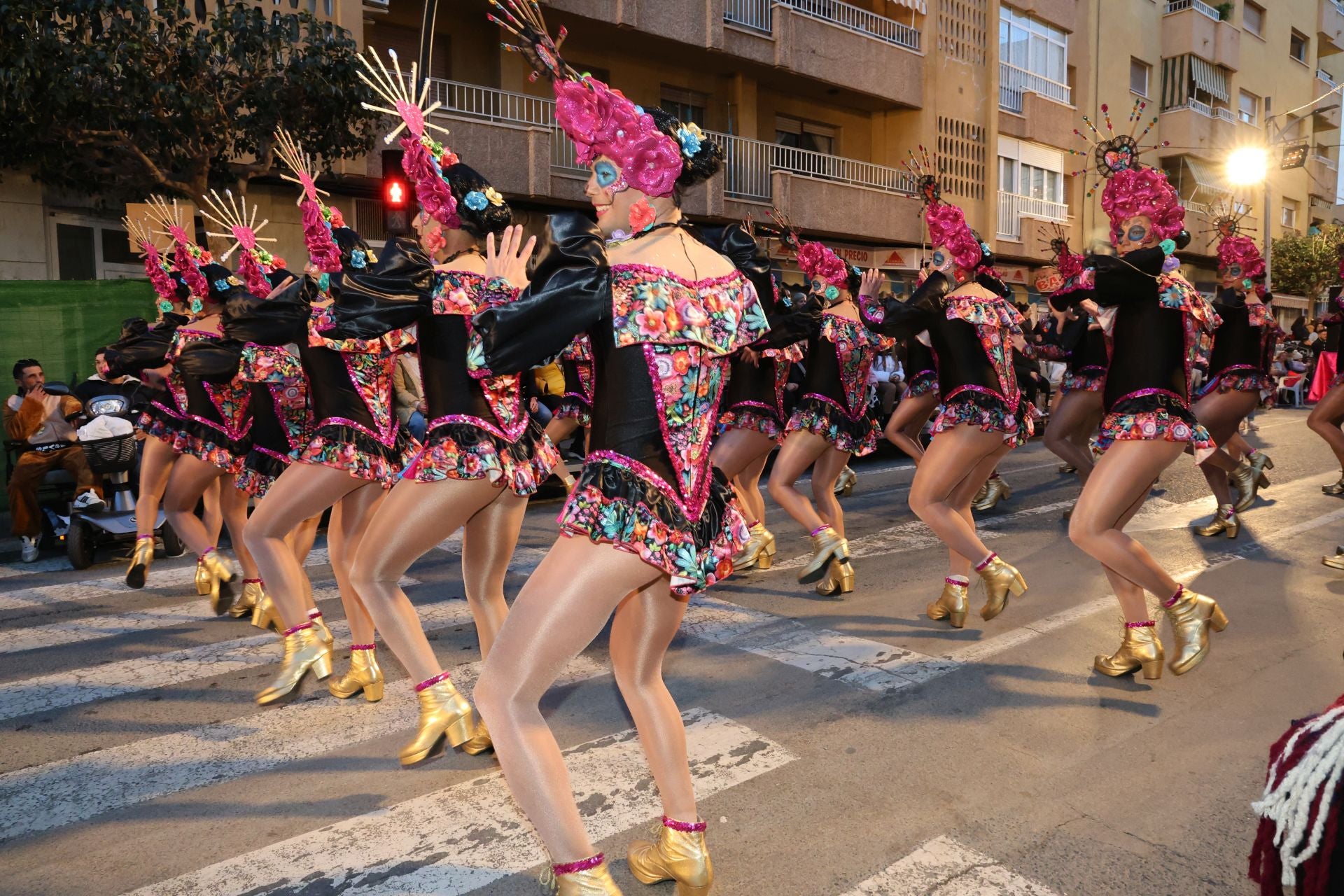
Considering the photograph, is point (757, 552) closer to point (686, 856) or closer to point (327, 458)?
point (327, 458)

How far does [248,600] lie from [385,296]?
341 centimetres

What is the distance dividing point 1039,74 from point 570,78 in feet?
91.7

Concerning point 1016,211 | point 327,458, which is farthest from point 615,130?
point 1016,211

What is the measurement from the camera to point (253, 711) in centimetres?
479

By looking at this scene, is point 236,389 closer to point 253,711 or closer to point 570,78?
point 253,711

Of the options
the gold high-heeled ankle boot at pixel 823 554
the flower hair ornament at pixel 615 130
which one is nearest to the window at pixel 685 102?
the gold high-heeled ankle boot at pixel 823 554

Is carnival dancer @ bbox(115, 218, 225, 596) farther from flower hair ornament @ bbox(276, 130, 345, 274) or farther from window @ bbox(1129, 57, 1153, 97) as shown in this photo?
window @ bbox(1129, 57, 1153, 97)

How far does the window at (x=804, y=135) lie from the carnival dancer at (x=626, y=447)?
66.6ft

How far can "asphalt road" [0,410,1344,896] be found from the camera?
3311mm

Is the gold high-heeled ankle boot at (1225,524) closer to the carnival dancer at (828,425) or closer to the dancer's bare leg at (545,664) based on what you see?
the carnival dancer at (828,425)

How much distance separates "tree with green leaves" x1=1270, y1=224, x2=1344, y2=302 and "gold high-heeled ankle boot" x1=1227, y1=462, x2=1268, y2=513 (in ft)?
97.4

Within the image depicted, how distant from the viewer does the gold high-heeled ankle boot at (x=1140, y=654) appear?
4.88m

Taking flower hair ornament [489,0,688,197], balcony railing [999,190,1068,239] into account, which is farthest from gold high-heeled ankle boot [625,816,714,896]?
balcony railing [999,190,1068,239]

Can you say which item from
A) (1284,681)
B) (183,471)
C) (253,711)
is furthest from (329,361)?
(1284,681)
